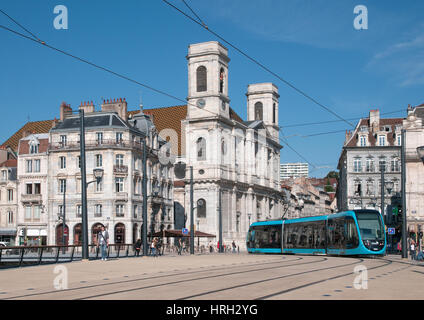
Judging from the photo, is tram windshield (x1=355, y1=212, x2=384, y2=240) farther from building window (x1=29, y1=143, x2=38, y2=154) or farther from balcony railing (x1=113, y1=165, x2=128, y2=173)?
building window (x1=29, y1=143, x2=38, y2=154)

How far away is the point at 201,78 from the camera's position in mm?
74250

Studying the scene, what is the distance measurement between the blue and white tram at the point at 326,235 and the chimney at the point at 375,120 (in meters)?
38.2

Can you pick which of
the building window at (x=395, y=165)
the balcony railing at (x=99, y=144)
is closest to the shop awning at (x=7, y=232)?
the balcony railing at (x=99, y=144)

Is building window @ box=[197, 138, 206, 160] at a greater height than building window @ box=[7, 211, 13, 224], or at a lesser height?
greater

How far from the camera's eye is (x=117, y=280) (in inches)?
629

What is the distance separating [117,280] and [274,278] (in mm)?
3947

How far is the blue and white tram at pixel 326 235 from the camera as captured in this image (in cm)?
3334

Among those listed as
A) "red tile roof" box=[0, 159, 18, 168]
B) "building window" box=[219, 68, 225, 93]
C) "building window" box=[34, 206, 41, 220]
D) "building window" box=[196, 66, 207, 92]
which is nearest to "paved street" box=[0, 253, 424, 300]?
"building window" box=[34, 206, 41, 220]

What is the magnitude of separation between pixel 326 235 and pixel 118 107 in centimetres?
3163

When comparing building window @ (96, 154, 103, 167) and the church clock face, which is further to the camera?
the church clock face

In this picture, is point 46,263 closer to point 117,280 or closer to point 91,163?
point 117,280

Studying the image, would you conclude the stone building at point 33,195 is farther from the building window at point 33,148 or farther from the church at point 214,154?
the church at point 214,154

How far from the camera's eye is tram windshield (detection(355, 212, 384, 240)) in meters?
33.2
